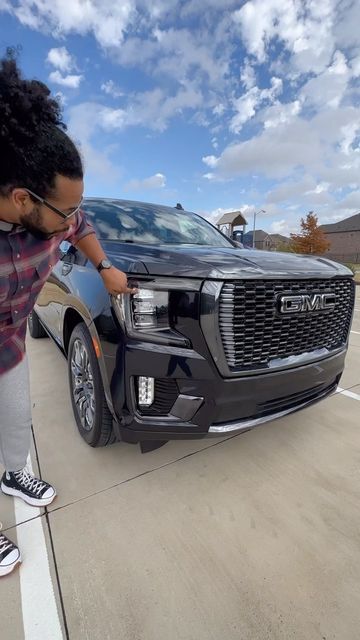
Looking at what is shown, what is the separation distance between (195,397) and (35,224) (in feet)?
3.42

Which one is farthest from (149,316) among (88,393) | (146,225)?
(146,225)

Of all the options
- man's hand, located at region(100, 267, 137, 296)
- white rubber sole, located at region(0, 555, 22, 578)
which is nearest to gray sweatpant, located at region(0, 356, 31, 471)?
white rubber sole, located at region(0, 555, 22, 578)

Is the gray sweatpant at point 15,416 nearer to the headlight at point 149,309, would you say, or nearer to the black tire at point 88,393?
the black tire at point 88,393

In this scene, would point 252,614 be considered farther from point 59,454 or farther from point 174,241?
point 174,241

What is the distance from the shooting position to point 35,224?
1199mm

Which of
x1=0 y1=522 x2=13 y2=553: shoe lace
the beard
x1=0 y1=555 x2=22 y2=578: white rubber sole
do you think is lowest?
x1=0 y1=555 x2=22 y2=578: white rubber sole

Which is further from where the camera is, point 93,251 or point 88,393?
point 88,393

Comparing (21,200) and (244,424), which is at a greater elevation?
(21,200)

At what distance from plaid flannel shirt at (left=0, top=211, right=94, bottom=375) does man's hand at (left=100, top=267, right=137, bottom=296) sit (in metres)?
0.24

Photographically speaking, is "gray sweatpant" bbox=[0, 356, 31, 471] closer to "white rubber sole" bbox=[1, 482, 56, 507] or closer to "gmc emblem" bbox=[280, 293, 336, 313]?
"white rubber sole" bbox=[1, 482, 56, 507]

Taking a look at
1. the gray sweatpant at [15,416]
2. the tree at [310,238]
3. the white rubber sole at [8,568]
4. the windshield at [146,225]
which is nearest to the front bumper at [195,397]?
the gray sweatpant at [15,416]

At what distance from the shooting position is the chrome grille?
163 centimetres

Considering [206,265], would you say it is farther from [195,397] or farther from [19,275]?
[19,275]

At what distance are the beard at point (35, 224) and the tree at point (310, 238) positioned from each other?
1540 inches
